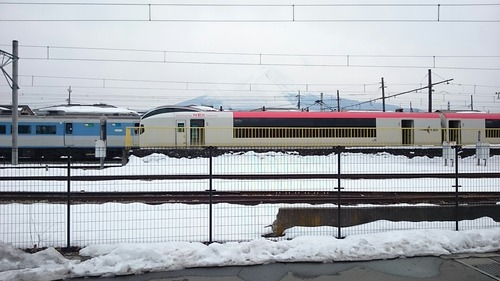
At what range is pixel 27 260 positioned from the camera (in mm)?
5488

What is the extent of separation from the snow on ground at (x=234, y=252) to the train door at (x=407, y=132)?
72.9 ft

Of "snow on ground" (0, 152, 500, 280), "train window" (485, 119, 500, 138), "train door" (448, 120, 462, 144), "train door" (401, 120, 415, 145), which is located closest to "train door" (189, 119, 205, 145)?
"train door" (401, 120, 415, 145)

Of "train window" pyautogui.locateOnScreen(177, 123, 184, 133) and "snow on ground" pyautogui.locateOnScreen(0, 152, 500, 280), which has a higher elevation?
"train window" pyautogui.locateOnScreen(177, 123, 184, 133)

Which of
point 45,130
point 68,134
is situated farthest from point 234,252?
point 45,130

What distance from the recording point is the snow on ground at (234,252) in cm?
527

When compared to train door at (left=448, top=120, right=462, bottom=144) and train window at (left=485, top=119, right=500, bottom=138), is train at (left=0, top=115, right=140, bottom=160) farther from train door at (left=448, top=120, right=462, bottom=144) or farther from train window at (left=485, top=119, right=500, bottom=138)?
train window at (left=485, top=119, right=500, bottom=138)

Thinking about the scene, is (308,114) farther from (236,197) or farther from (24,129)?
(24,129)

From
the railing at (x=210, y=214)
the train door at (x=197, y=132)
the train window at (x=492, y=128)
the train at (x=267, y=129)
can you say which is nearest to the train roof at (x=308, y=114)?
the train at (x=267, y=129)

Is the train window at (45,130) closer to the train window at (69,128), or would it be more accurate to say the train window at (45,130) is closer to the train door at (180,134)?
the train window at (69,128)

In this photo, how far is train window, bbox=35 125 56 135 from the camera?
2686 centimetres

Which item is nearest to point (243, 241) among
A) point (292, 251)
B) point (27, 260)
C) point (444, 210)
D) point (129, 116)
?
point (292, 251)

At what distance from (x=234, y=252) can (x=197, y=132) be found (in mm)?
20979

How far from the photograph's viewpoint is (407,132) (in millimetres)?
27938

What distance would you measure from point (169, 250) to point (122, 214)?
124 inches
